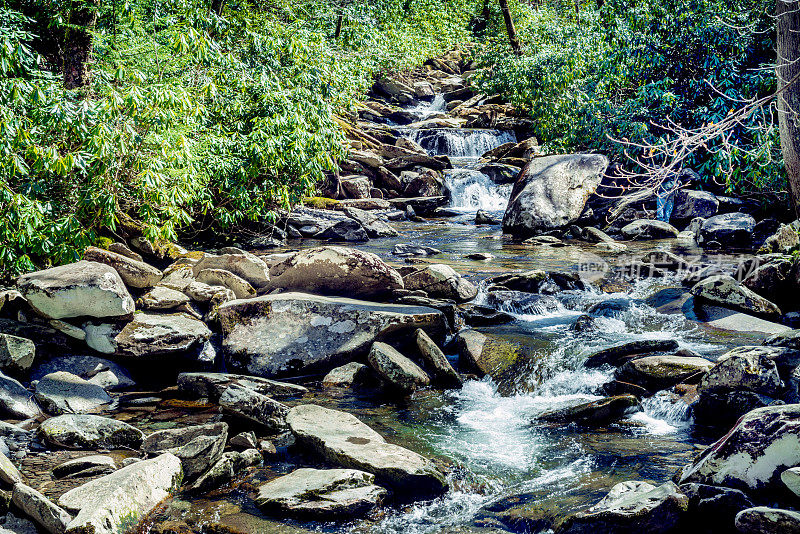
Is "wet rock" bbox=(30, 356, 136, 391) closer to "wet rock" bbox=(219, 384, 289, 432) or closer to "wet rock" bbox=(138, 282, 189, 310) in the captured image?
"wet rock" bbox=(138, 282, 189, 310)

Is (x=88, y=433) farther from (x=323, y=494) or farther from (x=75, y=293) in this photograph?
(x=323, y=494)

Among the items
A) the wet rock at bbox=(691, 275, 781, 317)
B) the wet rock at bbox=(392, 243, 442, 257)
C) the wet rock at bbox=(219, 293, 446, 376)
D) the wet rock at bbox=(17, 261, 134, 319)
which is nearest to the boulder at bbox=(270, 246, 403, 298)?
the wet rock at bbox=(219, 293, 446, 376)

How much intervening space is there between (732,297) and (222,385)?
7399 mm

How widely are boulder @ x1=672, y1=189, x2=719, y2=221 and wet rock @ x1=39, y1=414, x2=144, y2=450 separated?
14290mm

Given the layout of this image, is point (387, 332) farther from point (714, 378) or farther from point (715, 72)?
point (715, 72)

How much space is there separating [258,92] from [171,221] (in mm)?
3999

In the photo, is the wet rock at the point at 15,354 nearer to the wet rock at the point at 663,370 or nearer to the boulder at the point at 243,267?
the boulder at the point at 243,267

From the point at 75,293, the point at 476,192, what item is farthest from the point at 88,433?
the point at 476,192

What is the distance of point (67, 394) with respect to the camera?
6594mm

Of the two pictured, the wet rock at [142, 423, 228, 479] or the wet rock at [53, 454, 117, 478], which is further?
the wet rock at [142, 423, 228, 479]

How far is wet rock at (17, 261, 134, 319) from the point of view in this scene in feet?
24.3

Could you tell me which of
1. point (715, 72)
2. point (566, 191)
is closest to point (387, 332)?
point (566, 191)

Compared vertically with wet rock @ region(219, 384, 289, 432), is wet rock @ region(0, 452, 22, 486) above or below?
above

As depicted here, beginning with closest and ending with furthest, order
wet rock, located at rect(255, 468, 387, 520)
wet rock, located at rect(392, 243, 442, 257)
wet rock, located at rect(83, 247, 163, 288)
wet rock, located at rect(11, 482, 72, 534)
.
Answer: wet rock, located at rect(11, 482, 72, 534) < wet rock, located at rect(255, 468, 387, 520) < wet rock, located at rect(83, 247, 163, 288) < wet rock, located at rect(392, 243, 442, 257)
